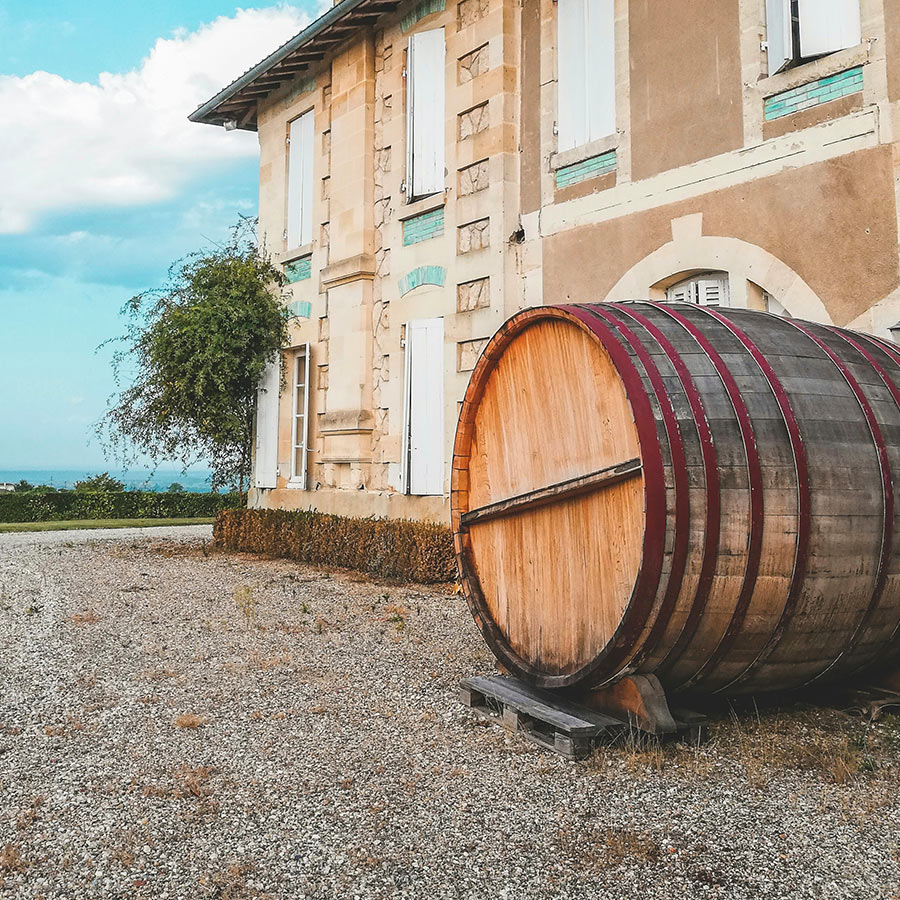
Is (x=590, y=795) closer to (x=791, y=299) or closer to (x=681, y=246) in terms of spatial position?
(x=791, y=299)

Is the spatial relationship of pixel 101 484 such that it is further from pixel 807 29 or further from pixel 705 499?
pixel 705 499

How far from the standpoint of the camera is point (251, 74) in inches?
455

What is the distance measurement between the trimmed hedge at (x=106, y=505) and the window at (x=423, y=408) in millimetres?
10102

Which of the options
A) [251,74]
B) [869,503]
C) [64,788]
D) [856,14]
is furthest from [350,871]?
[251,74]

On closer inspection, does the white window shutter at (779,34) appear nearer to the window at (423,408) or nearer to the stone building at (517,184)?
the stone building at (517,184)

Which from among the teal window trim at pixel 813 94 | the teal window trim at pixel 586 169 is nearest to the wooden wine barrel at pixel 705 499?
the teal window trim at pixel 813 94

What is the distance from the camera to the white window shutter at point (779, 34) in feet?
19.5

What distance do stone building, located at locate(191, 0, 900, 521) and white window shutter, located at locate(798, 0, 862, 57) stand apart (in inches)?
0.6

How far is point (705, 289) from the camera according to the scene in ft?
21.6

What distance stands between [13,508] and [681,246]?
16855 mm

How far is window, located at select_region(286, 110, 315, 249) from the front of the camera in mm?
11570

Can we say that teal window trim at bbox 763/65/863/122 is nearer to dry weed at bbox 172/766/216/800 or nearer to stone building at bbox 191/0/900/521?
stone building at bbox 191/0/900/521

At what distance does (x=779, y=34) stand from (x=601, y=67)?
5.99 ft

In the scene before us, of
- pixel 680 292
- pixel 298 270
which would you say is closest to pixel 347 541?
pixel 298 270
